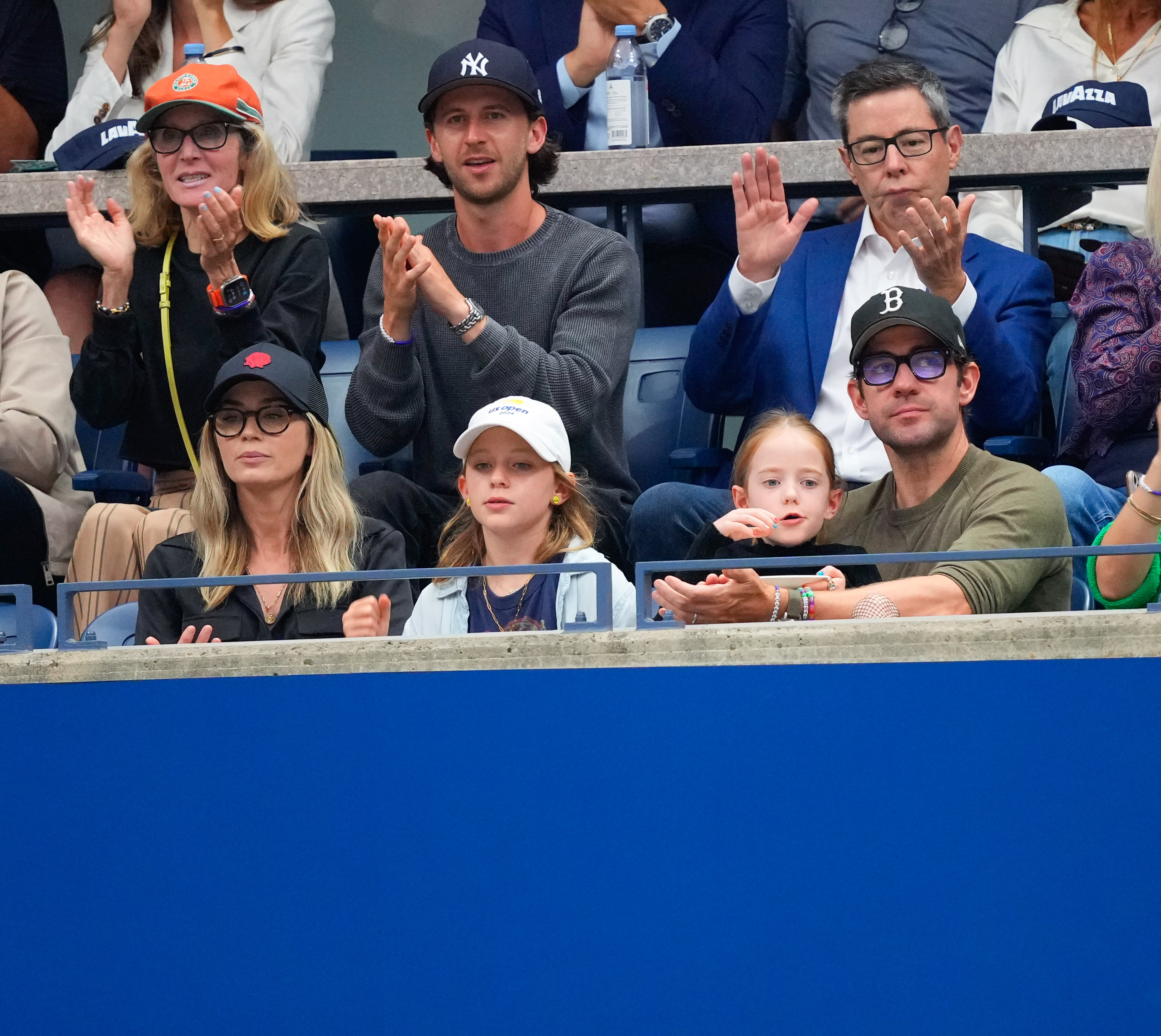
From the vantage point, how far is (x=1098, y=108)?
3311 mm

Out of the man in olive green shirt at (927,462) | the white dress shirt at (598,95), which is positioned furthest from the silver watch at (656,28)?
the man in olive green shirt at (927,462)

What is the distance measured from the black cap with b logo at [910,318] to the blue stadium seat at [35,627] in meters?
1.16

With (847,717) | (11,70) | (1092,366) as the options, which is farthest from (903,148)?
(11,70)

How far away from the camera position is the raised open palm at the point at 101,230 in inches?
118

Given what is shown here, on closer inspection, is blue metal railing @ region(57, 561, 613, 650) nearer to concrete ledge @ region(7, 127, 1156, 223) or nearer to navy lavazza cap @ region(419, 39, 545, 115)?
navy lavazza cap @ region(419, 39, 545, 115)

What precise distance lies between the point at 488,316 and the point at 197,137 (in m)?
0.66

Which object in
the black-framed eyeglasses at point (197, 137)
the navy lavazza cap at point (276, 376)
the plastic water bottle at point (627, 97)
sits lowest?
the navy lavazza cap at point (276, 376)

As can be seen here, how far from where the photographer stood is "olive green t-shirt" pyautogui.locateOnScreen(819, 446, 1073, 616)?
6.03 feet

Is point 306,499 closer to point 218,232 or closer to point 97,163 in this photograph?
point 218,232

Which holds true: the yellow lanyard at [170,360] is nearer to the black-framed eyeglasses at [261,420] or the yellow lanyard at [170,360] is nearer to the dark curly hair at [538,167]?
the black-framed eyeglasses at [261,420]

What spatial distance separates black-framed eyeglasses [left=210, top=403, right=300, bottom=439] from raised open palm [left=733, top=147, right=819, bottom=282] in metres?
0.83

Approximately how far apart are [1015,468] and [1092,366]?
22.9 inches

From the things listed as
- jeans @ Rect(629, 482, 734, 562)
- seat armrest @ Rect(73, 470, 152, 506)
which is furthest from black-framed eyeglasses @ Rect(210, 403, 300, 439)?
jeans @ Rect(629, 482, 734, 562)

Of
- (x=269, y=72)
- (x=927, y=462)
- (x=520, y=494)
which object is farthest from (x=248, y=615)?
(x=269, y=72)
